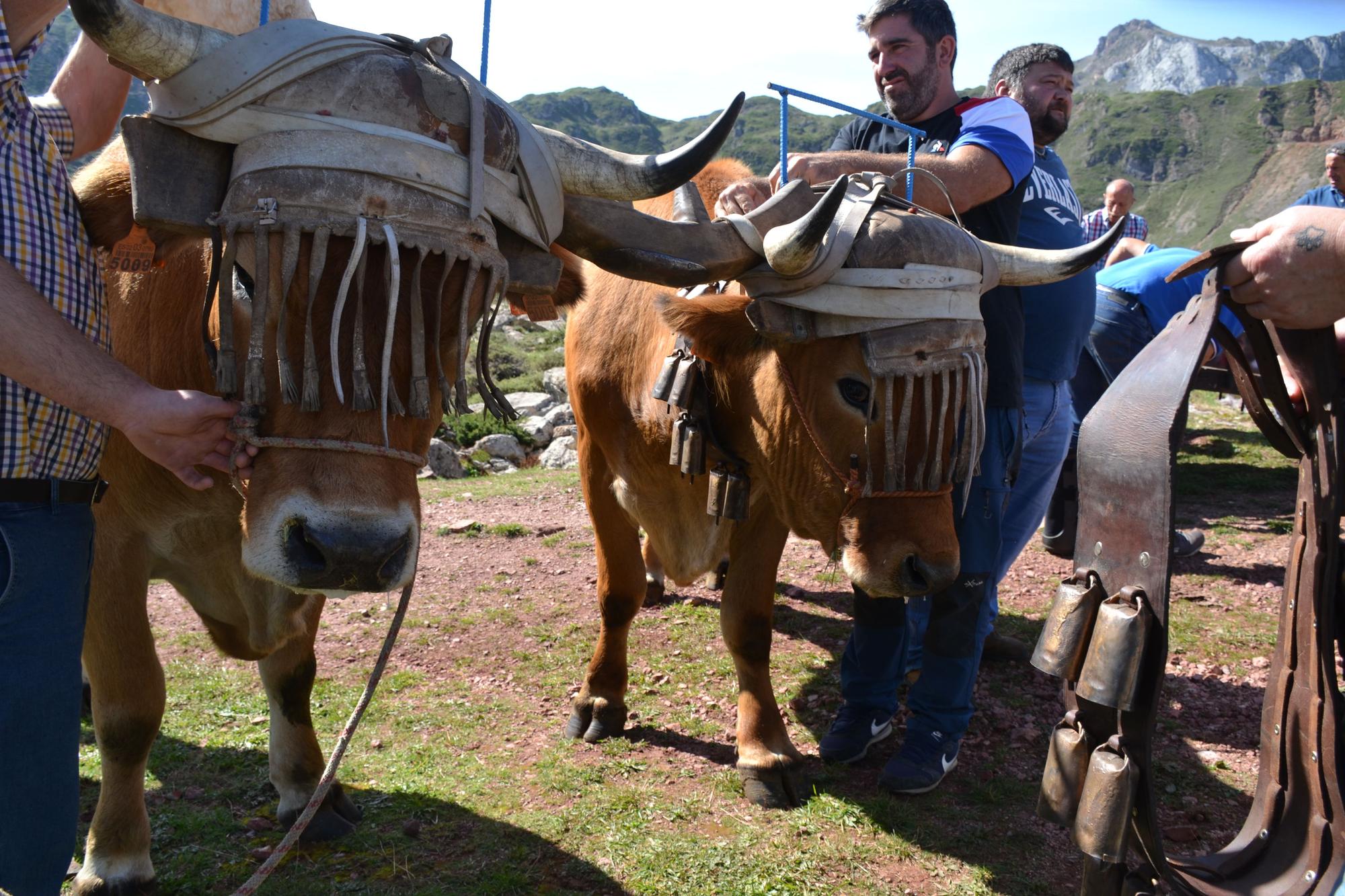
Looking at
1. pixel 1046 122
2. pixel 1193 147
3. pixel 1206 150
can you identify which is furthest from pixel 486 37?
pixel 1193 147

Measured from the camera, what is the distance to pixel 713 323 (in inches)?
137

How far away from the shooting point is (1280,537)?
24.5 ft

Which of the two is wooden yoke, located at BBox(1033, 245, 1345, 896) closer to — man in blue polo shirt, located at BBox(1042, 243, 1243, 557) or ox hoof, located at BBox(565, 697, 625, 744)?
ox hoof, located at BBox(565, 697, 625, 744)

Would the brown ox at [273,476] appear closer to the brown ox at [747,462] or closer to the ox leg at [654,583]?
the brown ox at [747,462]

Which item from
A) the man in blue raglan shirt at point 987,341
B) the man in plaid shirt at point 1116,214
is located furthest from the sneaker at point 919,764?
the man in plaid shirt at point 1116,214

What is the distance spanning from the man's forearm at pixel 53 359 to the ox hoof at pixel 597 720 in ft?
9.46

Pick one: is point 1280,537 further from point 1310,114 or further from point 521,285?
point 1310,114

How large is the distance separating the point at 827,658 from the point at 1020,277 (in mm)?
2682

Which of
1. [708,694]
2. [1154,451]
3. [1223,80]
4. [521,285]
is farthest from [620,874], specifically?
[1223,80]

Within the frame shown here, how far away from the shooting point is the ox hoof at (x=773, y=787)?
3.77 metres

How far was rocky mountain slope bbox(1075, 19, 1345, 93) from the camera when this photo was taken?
5940 inches

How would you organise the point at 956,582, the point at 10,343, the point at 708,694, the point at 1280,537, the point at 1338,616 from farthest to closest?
the point at 1280,537, the point at 708,694, the point at 956,582, the point at 1338,616, the point at 10,343

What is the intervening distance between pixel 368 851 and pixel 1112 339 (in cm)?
645

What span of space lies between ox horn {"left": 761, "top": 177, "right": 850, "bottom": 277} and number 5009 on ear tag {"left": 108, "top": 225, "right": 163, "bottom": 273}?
1772 mm
